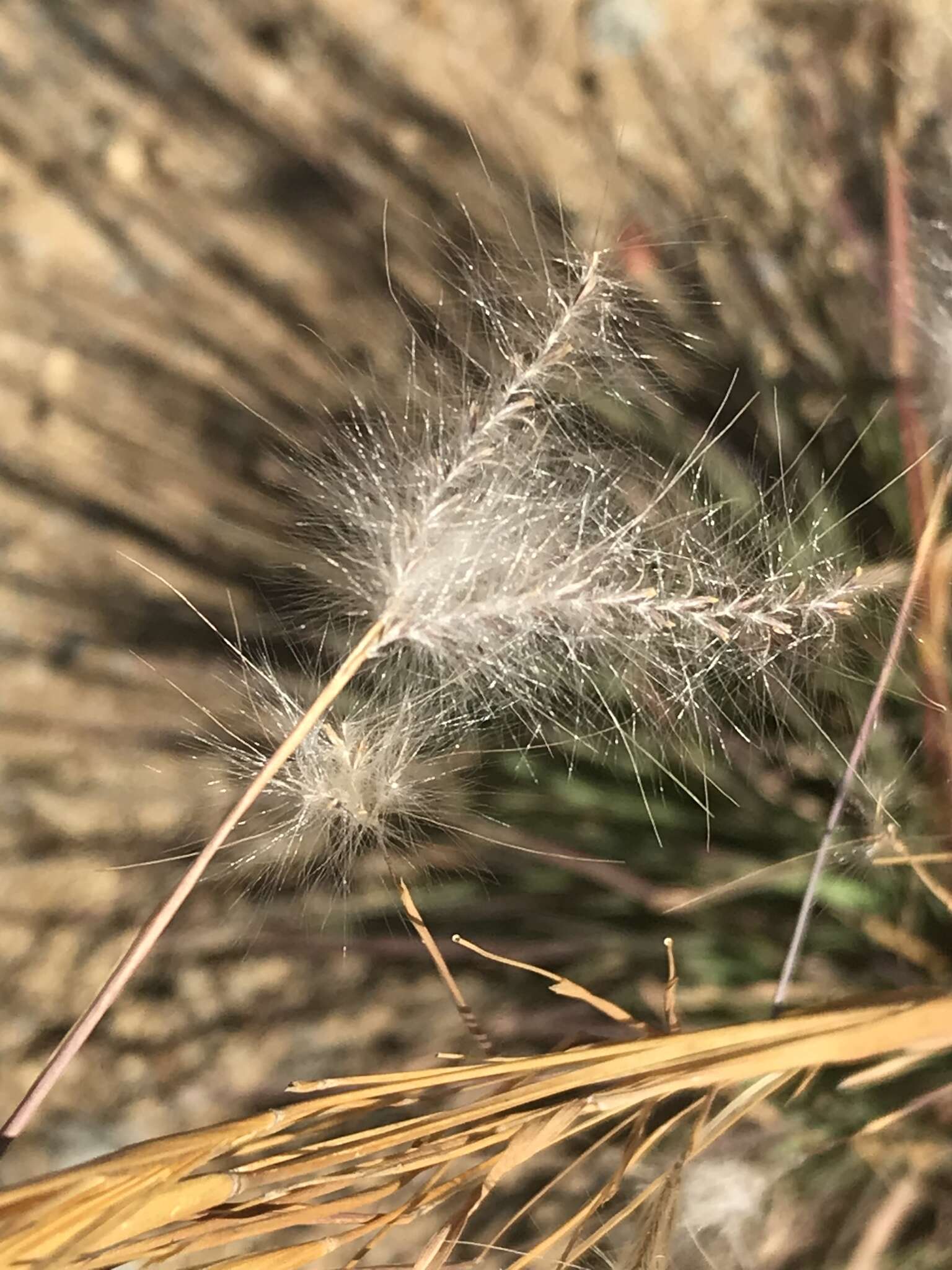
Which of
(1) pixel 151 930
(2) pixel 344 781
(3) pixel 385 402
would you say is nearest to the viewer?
(1) pixel 151 930

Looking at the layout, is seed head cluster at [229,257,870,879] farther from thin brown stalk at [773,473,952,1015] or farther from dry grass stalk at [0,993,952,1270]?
dry grass stalk at [0,993,952,1270]

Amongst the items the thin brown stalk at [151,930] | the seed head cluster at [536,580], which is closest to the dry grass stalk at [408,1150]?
the thin brown stalk at [151,930]

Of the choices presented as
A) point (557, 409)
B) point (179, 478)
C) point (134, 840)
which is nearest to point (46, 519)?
point (179, 478)

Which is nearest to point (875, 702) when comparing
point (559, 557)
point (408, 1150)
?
point (559, 557)

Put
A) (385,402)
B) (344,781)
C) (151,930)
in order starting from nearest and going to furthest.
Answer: (151,930), (344,781), (385,402)

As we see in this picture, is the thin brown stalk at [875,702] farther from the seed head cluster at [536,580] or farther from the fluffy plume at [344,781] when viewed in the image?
the fluffy plume at [344,781]

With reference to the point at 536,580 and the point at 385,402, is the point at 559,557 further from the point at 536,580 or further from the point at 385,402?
the point at 385,402

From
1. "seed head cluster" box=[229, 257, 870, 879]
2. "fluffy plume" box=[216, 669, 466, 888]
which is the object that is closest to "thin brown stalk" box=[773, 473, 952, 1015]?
"seed head cluster" box=[229, 257, 870, 879]

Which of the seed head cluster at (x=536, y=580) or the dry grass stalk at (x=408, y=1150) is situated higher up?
the seed head cluster at (x=536, y=580)
